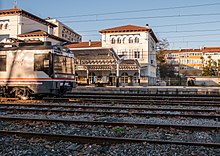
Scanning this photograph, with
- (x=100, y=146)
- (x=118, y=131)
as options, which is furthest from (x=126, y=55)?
(x=100, y=146)

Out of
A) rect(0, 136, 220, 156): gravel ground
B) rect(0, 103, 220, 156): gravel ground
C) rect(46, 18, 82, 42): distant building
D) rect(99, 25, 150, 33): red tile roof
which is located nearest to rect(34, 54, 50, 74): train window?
rect(0, 103, 220, 156): gravel ground

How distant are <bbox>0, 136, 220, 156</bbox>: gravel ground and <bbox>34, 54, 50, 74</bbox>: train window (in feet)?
25.4

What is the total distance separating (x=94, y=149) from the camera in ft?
17.6

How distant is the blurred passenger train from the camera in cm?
1324

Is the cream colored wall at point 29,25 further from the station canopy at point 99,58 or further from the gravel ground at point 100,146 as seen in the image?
the gravel ground at point 100,146

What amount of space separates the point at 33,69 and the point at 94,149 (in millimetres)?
9268

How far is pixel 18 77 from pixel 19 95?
4.28 feet

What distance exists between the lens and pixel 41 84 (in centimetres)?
1333

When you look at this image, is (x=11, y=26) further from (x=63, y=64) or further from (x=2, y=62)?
(x=63, y=64)

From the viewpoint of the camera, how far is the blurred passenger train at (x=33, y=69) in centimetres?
1324

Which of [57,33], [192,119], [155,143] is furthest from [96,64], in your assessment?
[57,33]

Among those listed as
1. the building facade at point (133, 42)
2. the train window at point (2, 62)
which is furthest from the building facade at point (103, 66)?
the train window at point (2, 62)

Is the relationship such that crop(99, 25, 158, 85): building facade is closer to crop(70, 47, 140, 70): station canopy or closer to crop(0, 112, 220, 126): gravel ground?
crop(70, 47, 140, 70): station canopy

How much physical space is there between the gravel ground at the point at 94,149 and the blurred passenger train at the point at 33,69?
25.3 ft
